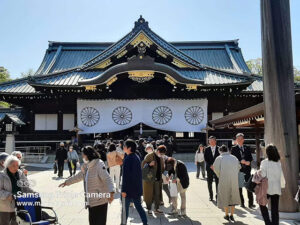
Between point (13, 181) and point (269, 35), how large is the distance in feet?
20.1

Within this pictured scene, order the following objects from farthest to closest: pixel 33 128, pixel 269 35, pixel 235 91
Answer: pixel 33 128 < pixel 235 91 < pixel 269 35

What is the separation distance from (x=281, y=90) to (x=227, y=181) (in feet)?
7.84

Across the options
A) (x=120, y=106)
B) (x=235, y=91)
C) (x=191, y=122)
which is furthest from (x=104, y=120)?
(x=235, y=91)

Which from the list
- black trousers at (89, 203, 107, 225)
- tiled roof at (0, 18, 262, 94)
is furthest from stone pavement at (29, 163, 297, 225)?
tiled roof at (0, 18, 262, 94)

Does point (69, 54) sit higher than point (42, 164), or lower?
higher

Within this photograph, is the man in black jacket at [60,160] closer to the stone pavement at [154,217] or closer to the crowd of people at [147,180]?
the stone pavement at [154,217]

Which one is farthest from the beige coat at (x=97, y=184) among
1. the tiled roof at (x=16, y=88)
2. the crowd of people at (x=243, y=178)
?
the tiled roof at (x=16, y=88)

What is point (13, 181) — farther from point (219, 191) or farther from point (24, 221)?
point (219, 191)

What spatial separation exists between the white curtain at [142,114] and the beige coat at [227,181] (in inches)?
456

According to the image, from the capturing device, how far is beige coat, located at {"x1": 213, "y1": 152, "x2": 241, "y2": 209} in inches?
228

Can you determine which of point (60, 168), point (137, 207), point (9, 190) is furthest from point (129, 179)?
point (60, 168)

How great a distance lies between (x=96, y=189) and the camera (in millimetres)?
4137

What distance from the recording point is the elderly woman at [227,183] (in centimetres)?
578

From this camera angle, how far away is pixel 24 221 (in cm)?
383
